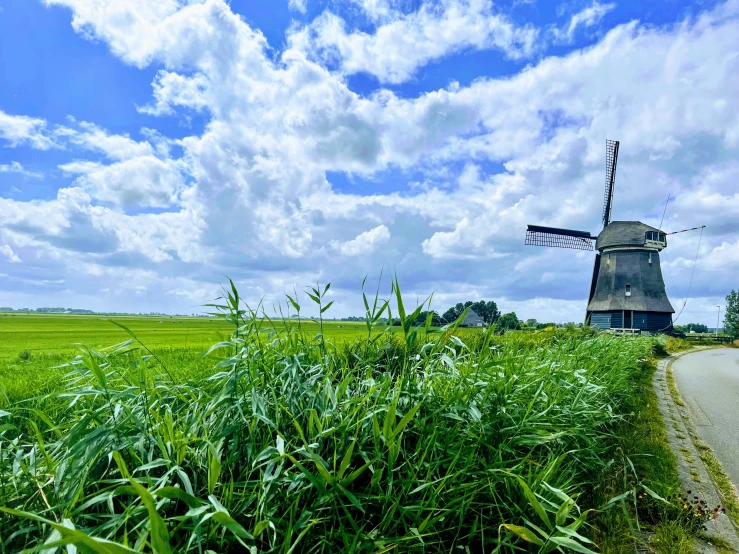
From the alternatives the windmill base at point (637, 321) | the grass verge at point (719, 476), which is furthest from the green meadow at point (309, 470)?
the windmill base at point (637, 321)

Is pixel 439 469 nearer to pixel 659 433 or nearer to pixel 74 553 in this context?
pixel 74 553

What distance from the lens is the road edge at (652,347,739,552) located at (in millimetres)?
3031

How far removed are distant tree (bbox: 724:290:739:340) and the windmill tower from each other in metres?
24.2

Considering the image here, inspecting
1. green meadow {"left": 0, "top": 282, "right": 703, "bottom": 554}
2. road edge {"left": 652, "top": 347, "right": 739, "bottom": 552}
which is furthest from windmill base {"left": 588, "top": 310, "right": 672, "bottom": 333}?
green meadow {"left": 0, "top": 282, "right": 703, "bottom": 554}

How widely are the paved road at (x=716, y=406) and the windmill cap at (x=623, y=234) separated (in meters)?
23.2

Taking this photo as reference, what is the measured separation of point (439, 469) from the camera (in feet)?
8.07

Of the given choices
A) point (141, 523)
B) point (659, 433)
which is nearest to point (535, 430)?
point (141, 523)

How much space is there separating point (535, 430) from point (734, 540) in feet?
5.28

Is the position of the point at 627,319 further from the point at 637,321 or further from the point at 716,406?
the point at 716,406

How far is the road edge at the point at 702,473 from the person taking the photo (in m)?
3.03

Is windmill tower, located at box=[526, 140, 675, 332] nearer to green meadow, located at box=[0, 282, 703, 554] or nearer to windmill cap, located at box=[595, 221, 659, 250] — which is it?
windmill cap, located at box=[595, 221, 659, 250]

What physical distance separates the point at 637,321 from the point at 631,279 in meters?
3.47

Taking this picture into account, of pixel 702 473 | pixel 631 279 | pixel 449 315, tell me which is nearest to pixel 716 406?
pixel 702 473

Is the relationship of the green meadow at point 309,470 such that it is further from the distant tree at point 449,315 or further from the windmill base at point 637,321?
the windmill base at point 637,321
